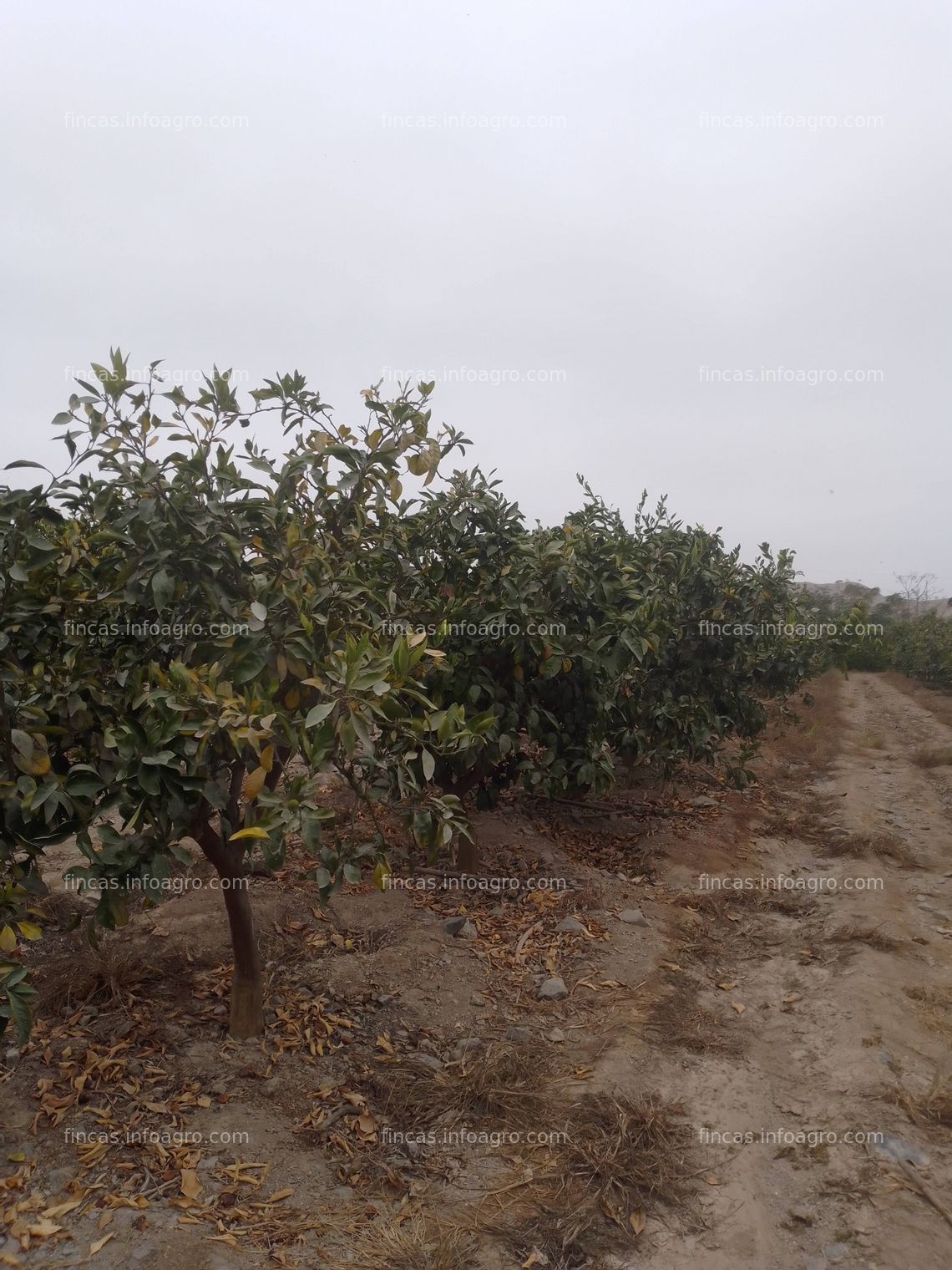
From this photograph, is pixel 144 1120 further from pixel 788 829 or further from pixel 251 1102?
pixel 788 829

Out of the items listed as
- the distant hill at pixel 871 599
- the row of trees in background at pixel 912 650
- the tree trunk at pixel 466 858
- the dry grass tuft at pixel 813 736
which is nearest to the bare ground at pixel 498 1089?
the tree trunk at pixel 466 858

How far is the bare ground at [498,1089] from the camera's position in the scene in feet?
10.1

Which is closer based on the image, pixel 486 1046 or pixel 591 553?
pixel 486 1046

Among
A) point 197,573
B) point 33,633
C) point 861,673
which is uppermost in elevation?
point 197,573

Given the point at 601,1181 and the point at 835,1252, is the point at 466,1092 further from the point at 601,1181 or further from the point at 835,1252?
the point at 835,1252

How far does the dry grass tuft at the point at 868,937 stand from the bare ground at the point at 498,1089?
0.02m

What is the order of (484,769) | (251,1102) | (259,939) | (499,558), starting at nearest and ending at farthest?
(251,1102)
(259,939)
(499,558)
(484,769)

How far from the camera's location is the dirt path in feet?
10.3

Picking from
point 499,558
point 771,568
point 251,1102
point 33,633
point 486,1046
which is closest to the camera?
point 33,633

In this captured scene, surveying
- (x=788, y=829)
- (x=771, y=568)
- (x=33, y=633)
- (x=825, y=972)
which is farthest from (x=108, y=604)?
(x=771, y=568)

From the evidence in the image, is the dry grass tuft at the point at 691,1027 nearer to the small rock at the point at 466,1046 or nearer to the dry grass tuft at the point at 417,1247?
the small rock at the point at 466,1046

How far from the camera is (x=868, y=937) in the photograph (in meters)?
5.86

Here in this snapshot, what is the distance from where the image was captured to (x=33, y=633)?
10.5ft

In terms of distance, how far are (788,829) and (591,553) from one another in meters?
4.36
